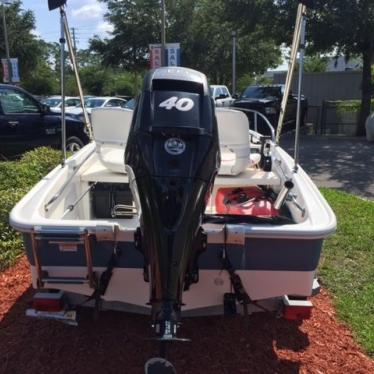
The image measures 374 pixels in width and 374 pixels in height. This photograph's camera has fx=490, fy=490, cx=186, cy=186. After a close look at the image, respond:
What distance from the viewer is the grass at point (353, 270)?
3.68 metres

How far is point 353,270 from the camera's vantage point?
4.55 meters

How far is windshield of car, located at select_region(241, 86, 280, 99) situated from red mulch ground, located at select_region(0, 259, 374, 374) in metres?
13.3

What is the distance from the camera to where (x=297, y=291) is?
9.28 ft

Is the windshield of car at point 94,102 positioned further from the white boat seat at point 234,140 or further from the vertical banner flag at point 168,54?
the white boat seat at point 234,140

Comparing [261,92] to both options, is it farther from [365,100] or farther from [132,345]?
[132,345]

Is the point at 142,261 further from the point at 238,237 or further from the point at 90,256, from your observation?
the point at 238,237

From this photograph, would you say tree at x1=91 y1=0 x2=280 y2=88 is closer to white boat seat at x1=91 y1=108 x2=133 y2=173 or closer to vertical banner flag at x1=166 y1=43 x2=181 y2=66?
vertical banner flag at x1=166 y1=43 x2=181 y2=66

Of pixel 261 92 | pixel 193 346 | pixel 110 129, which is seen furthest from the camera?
pixel 261 92

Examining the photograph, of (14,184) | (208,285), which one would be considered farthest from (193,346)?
(14,184)

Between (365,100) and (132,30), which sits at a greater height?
(132,30)

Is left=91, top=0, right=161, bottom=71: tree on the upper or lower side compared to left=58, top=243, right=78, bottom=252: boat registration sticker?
upper

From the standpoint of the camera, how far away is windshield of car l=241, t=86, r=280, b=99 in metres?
16.4

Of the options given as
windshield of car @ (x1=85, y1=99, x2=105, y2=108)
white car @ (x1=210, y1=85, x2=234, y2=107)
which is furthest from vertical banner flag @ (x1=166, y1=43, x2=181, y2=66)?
windshield of car @ (x1=85, y1=99, x2=105, y2=108)

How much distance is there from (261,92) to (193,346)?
14324 mm
